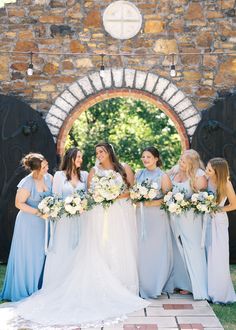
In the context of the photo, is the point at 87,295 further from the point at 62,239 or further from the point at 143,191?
the point at 143,191

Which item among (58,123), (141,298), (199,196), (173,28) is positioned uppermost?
(173,28)

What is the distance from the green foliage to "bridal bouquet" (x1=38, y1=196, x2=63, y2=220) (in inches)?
464

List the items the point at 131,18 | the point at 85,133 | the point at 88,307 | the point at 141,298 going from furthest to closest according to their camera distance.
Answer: the point at 85,133
the point at 131,18
the point at 141,298
the point at 88,307

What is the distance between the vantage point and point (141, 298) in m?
6.05

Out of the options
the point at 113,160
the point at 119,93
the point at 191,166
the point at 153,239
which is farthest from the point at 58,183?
the point at 119,93

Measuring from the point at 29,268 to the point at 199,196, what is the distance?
80.5 inches

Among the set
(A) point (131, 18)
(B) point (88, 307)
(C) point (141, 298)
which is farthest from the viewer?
(A) point (131, 18)

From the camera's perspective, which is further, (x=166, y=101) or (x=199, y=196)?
(x=166, y=101)

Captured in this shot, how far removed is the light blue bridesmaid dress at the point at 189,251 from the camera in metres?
6.28

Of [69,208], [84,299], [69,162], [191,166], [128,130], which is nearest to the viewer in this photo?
[84,299]

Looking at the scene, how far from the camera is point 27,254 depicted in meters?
6.26

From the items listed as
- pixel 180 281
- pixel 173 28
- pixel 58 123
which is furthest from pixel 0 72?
pixel 180 281

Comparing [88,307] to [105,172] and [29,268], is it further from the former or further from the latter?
[105,172]

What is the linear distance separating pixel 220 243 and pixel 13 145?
3.49 metres
